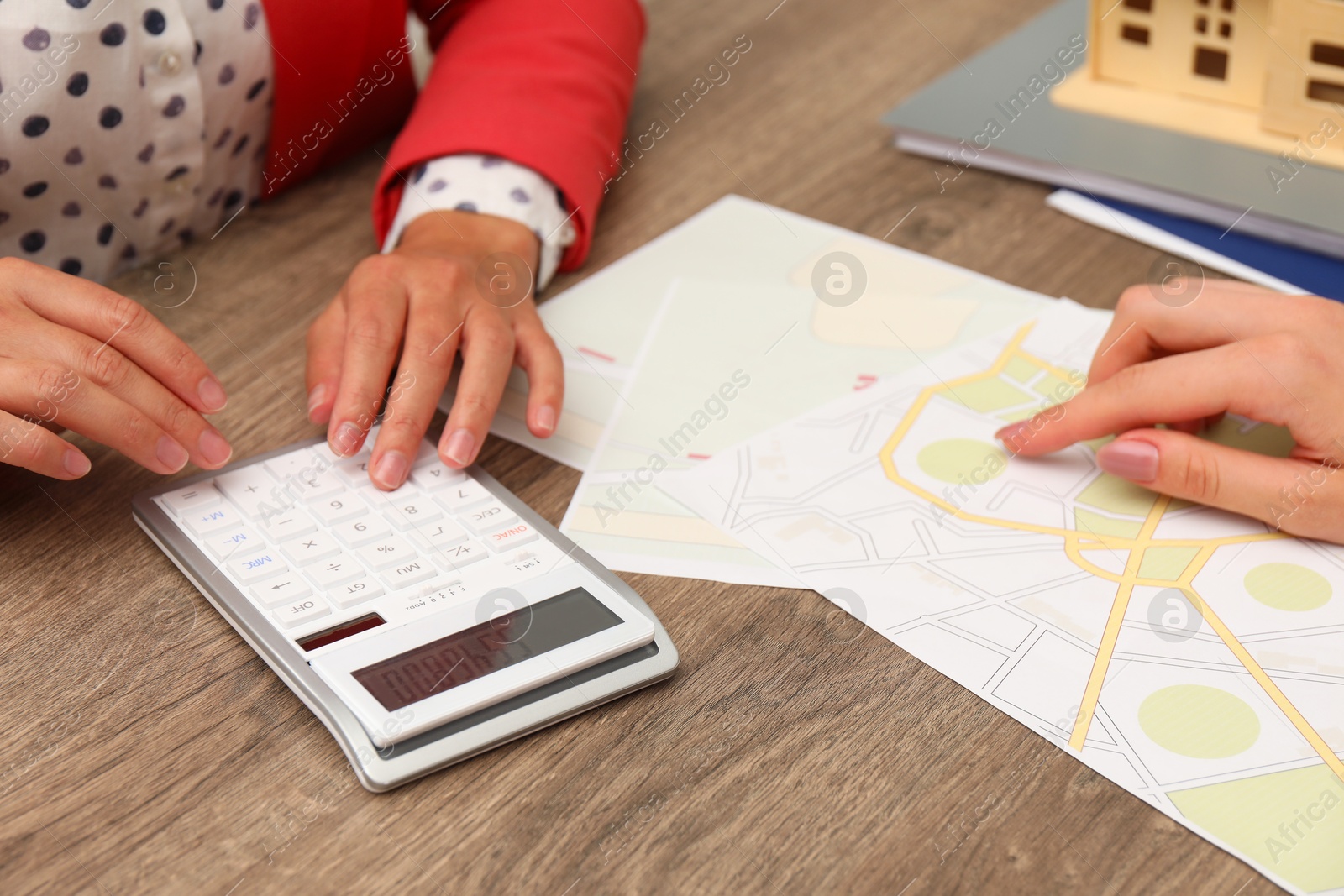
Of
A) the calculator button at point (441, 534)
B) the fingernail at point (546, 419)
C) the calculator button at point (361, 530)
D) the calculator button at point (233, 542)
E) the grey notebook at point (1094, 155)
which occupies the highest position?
the calculator button at point (233, 542)

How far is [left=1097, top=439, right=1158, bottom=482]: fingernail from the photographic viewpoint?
1.86ft

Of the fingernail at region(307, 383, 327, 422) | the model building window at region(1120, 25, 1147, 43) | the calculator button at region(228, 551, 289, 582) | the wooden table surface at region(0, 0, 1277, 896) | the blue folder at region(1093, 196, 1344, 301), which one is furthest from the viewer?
the model building window at region(1120, 25, 1147, 43)

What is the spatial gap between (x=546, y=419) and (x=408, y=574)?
0.47 ft

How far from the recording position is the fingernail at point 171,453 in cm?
57

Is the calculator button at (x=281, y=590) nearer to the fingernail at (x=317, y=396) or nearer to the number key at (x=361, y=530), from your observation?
the number key at (x=361, y=530)

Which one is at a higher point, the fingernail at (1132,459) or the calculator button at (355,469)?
the calculator button at (355,469)

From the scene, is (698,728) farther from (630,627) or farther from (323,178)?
(323,178)

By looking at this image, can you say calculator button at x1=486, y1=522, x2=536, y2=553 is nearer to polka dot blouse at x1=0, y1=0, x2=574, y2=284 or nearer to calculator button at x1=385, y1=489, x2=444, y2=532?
calculator button at x1=385, y1=489, x2=444, y2=532

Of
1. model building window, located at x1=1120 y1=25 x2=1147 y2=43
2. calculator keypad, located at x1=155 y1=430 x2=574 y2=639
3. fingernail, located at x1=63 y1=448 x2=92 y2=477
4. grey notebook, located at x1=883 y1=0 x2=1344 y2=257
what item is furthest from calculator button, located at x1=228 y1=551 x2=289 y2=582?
model building window, located at x1=1120 y1=25 x2=1147 y2=43

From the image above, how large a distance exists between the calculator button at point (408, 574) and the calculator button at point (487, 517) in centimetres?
4

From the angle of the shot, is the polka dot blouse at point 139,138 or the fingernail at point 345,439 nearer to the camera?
the fingernail at point 345,439

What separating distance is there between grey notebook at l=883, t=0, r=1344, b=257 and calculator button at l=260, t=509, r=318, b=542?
565mm

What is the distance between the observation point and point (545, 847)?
16.8 inches

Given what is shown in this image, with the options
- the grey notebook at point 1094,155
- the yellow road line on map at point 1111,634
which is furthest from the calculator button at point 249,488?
the grey notebook at point 1094,155
